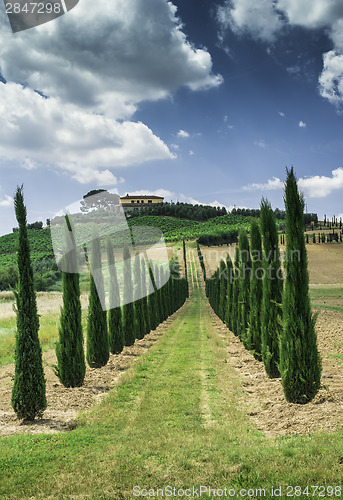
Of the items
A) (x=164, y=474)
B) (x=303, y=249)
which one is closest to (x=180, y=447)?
(x=164, y=474)

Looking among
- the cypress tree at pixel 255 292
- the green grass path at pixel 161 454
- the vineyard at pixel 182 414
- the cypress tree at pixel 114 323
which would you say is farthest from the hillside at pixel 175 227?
the green grass path at pixel 161 454

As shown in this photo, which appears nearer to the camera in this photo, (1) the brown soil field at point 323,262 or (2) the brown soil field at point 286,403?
(2) the brown soil field at point 286,403

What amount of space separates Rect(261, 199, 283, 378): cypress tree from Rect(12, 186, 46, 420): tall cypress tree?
222 inches

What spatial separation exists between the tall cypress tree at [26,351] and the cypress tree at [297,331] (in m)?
5.04

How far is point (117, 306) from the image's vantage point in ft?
47.3

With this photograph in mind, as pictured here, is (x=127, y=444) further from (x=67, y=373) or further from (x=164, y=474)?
(x=67, y=373)

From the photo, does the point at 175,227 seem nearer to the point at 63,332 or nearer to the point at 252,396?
the point at 63,332

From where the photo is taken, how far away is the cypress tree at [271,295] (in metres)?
9.14

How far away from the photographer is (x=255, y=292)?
11.2m

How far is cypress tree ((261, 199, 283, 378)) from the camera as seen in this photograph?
914cm

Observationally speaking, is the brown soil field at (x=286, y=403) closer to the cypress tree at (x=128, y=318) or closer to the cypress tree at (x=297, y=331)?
the cypress tree at (x=297, y=331)

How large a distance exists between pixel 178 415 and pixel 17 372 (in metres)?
3.37

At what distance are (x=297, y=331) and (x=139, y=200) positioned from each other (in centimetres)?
14109

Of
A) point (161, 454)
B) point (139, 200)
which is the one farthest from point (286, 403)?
point (139, 200)
